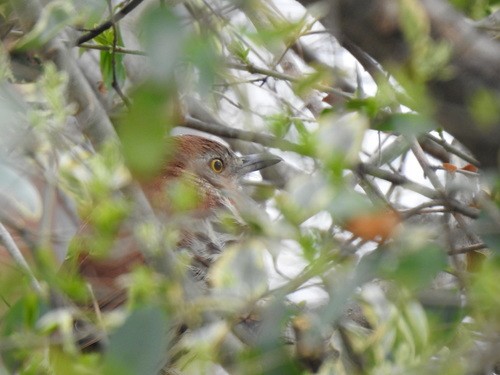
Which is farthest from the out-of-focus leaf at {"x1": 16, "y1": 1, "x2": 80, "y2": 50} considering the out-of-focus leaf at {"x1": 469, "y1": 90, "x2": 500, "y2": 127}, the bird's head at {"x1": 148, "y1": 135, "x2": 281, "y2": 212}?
the bird's head at {"x1": 148, "y1": 135, "x2": 281, "y2": 212}

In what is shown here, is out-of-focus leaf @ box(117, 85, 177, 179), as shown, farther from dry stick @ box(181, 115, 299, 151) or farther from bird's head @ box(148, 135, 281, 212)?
bird's head @ box(148, 135, 281, 212)

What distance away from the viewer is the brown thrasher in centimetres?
273

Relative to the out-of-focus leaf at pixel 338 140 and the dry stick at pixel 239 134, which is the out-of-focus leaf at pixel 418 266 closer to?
the out-of-focus leaf at pixel 338 140

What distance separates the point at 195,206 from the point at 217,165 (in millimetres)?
2419

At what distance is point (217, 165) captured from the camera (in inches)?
204

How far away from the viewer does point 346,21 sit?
2084 millimetres

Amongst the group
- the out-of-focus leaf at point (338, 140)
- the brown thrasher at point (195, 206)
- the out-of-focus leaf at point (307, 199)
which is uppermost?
the out-of-focus leaf at point (338, 140)

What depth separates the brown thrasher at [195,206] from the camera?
273cm

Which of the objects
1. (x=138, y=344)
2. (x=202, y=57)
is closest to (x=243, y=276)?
(x=138, y=344)

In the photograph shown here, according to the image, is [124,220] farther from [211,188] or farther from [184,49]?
[211,188]

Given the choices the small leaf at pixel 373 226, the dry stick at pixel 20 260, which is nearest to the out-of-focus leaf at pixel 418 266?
the small leaf at pixel 373 226

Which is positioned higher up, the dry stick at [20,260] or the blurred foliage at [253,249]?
the blurred foliage at [253,249]

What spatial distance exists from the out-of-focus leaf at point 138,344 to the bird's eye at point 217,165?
341cm

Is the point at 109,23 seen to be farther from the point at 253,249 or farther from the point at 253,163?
the point at 253,163
